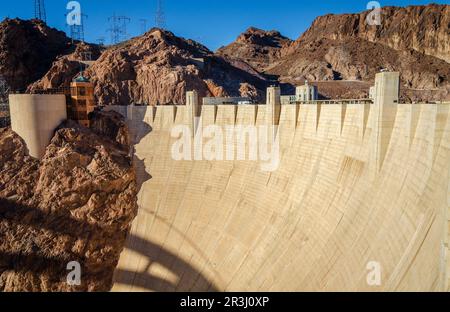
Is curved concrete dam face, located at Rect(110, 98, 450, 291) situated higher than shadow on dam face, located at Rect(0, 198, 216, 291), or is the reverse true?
curved concrete dam face, located at Rect(110, 98, 450, 291)

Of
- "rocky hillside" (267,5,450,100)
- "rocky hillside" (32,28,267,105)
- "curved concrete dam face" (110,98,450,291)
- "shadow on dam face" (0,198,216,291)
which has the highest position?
"rocky hillside" (267,5,450,100)

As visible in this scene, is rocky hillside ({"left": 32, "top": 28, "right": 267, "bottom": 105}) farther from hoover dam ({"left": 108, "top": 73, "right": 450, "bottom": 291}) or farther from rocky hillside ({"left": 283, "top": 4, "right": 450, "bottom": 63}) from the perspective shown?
rocky hillside ({"left": 283, "top": 4, "right": 450, "bottom": 63})

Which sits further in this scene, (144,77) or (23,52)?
(23,52)

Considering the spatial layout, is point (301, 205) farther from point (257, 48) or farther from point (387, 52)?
point (257, 48)

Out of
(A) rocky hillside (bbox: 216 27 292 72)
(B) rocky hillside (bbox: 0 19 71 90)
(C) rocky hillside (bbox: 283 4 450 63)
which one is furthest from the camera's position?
(A) rocky hillside (bbox: 216 27 292 72)

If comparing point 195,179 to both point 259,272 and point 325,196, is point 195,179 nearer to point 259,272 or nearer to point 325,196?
point 259,272

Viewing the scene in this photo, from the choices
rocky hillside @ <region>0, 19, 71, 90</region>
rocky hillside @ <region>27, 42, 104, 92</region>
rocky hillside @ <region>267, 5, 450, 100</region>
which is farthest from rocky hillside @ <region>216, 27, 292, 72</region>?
rocky hillside @ <region>27, 42, 104, 92</region>

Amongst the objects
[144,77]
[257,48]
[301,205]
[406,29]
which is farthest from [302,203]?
[257,48]
